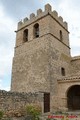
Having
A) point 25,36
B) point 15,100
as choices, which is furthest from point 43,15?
point 15,100

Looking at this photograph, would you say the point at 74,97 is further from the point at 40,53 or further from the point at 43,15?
the point at 43,15

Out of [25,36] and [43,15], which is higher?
[43,15]

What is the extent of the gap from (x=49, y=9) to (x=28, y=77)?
7.53 metres

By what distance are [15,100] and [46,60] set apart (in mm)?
5693

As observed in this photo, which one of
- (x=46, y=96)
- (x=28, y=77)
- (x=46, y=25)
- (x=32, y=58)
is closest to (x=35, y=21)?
(x=46, y=25)

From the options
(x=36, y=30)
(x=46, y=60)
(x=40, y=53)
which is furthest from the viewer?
(x=36, y=30)

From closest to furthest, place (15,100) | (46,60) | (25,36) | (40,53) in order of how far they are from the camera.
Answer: (15,100)
(46,60)
(40,53)
(25,36)

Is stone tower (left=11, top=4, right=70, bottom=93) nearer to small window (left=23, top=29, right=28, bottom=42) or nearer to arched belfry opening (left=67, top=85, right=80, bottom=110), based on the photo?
small window (left=23, top=29, right=28, bottom=42)

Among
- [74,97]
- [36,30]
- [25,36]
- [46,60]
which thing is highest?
[36,30]

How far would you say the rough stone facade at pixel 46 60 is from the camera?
14.5m

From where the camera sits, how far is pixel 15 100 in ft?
34.3

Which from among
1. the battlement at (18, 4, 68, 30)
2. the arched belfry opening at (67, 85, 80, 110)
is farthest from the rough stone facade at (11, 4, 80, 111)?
the arched belfry opening at (67, 85, 80, 110)

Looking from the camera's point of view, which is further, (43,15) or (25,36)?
(25,36)

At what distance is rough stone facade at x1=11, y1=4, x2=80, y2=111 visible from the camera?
14.5 m
